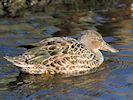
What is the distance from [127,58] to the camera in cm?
1038

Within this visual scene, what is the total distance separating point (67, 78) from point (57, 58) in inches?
16.8

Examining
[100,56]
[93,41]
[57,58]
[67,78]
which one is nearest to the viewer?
[67,78]

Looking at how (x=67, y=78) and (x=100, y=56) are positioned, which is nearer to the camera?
(x=67, y=78)

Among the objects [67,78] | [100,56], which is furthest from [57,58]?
[100,56]

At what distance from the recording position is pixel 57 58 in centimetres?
939

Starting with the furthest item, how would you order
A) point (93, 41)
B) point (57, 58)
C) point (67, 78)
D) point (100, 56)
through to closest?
point (93, 41) < point (100, 56) < point (57, 58) < point (67, 78)

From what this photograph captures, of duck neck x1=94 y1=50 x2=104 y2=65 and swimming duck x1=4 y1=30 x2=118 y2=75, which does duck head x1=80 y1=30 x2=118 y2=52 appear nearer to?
duck neck x1=94 y1=50 x2=104 y2=65

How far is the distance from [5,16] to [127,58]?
4633mm

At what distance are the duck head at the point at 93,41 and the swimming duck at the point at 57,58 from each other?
0.33 metres

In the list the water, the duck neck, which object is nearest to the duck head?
the duck neck

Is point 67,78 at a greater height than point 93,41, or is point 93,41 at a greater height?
point 93,41

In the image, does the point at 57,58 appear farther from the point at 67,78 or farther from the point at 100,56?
the point at 100,56

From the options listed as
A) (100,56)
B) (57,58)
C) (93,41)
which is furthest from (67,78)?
(93,41)

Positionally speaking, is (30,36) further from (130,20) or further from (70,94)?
(70,94)
